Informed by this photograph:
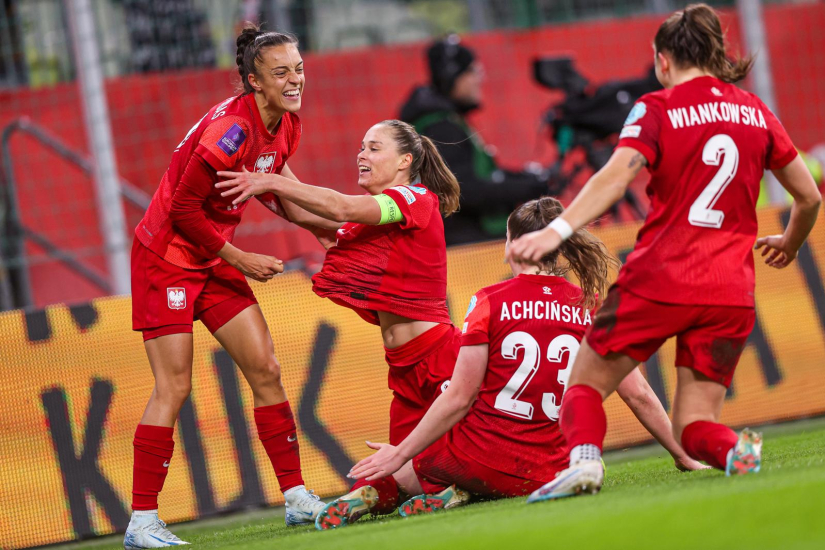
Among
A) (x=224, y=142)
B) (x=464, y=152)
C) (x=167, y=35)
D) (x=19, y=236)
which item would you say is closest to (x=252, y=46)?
(x=224, y=142)

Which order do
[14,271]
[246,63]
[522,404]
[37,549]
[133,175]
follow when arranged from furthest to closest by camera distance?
[133,175] → [14,271] → [37,549] → [246,63] → [522,404]

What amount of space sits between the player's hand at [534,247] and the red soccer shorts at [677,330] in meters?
0.38

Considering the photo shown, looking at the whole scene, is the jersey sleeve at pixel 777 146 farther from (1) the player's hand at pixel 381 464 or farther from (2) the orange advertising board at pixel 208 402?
(2) the orange advertising board at pixel 208 402

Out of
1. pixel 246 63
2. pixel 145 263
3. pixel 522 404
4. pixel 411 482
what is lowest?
pixel 411 482

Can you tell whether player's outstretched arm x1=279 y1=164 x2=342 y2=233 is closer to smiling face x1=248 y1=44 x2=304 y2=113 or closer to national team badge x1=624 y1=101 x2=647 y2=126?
smiling face x1=248 y1=44 x2=304 y2=113

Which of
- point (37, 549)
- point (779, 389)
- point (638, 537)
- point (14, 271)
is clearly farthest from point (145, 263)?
point (14, 271)

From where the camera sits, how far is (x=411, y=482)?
12.9 ft

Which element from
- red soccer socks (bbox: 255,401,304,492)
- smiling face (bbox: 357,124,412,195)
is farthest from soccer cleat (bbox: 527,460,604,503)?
smiling face (bbox: 357,124,412,195)

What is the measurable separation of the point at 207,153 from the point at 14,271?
525cm

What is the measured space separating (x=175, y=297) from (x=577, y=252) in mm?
1564

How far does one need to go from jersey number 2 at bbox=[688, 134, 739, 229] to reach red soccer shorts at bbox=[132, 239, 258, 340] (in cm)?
191

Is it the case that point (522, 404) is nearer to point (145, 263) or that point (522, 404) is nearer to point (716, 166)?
point (716, 166)

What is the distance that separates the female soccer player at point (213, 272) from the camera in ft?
12.9

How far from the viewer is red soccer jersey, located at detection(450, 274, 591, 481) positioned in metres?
3.70
